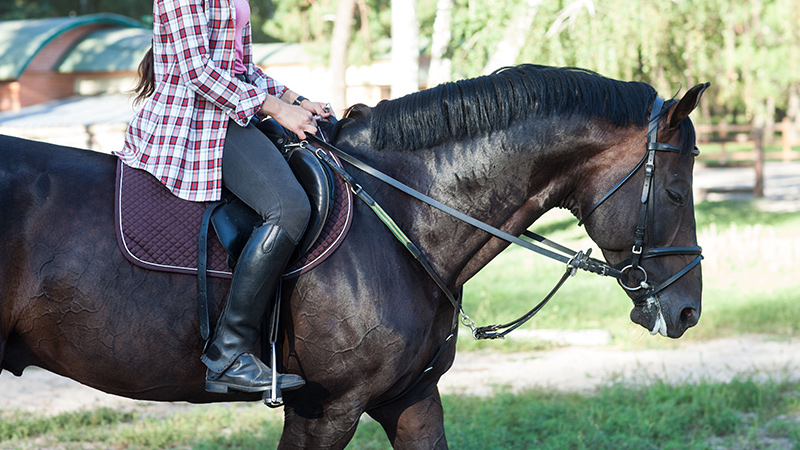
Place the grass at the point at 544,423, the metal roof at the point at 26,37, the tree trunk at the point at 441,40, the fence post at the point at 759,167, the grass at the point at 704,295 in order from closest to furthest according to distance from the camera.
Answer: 1. the grass at the point at 544,423
2. the grass at the point at 704,295
3. the tree trunk at the point at 441,40
4. the fence post at the point at 759,167
5. the metal roof at the point at 26,37

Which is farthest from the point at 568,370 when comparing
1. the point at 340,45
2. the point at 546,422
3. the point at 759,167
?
the point at 759,167

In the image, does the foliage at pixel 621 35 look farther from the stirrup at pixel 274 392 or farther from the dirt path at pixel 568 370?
the stirrup at pixel 274 392

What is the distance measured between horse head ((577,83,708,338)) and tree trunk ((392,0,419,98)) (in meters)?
9.38

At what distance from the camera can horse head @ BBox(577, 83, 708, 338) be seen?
2955 mm

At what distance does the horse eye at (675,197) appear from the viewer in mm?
2953

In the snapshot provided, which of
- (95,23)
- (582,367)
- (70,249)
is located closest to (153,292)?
(70,249)

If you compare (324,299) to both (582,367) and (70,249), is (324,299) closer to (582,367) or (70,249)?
(70,249)

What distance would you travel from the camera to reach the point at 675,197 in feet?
9.72

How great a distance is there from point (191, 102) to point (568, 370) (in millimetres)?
4790

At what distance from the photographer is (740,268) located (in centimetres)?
1038

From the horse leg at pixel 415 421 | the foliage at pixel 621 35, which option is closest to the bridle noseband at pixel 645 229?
the horse leg at pixel 415 421

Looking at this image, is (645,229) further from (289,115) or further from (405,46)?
(405,46)

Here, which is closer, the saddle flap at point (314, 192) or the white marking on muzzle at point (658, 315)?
the saddle flap at point (314, 192)

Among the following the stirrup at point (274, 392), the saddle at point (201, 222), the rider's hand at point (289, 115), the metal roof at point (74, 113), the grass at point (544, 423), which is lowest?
the metal roof at point (74, 113)
